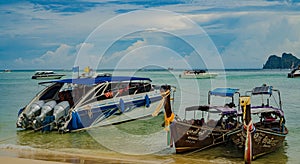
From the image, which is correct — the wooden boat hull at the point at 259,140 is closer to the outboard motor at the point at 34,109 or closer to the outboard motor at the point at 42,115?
the outboard motor at the point at 42,115

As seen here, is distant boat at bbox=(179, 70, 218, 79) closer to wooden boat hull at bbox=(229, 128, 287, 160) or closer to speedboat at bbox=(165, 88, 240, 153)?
speedboat at bbox=(165, 88, 240, 153)

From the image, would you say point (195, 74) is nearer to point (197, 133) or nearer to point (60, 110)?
point (60, 110)

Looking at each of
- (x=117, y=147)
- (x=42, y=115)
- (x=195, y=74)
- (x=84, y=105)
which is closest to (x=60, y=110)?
(x=42, y=115)

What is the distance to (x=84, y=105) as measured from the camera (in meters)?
16.2

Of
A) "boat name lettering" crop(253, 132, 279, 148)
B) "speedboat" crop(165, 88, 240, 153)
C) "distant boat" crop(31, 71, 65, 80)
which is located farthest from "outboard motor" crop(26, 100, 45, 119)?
"distant boat" crop(31, 71, 65, 80)

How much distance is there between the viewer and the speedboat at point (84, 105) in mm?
16047

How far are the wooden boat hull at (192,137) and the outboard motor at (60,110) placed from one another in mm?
5698

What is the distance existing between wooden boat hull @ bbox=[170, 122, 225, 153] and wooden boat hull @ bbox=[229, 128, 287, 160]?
503 mm

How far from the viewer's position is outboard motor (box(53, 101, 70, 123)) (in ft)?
52.9

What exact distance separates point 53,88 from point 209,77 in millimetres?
44488

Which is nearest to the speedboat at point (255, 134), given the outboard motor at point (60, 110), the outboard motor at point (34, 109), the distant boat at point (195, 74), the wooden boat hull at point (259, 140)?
the wooden boat hull at point (259, 140)

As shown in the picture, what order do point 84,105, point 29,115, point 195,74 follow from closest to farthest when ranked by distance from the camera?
point 84,105
point 29,115
point 195,74

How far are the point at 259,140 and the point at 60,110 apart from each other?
25.8ft

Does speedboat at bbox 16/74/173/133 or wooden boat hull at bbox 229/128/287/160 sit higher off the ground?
speedboat at bbox 16/74/173/133
